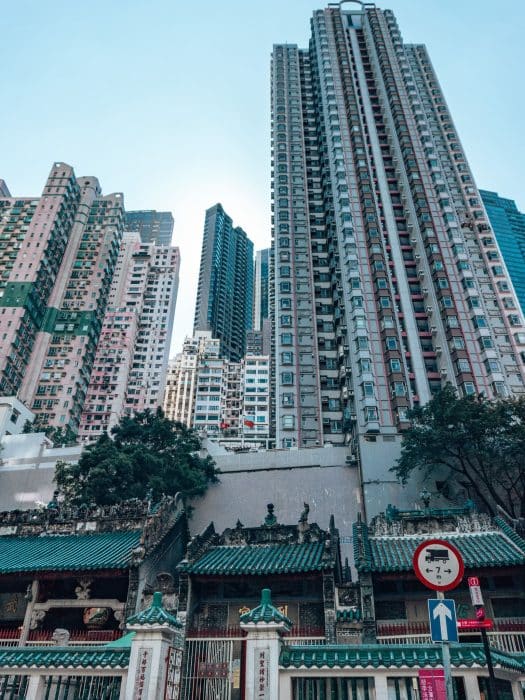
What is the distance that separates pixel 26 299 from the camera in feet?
312

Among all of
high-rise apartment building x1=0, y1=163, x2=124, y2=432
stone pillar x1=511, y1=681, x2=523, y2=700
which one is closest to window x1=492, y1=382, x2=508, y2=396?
stone pillar x1=511, y1=681, x2=523, y2=700

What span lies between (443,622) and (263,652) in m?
4.43

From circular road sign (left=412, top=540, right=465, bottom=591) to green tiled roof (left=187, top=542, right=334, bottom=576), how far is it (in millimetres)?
12366

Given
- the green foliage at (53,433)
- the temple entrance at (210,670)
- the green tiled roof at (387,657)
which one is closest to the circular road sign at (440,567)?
the green tiled roof at (387,657)

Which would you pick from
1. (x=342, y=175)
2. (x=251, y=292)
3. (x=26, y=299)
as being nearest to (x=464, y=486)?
(x=342, y=175)

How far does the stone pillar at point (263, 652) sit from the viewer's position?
1163 centimetres

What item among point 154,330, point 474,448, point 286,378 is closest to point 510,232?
point 154,330

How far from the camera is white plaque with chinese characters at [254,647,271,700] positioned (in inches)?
456

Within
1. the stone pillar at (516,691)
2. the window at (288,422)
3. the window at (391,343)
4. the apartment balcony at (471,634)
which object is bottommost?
the stone pillar at (516,691)

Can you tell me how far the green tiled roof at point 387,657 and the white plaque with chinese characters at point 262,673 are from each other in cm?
40

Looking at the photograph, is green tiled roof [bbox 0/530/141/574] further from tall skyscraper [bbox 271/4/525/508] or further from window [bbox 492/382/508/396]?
window [bbox 492/382/508/396]

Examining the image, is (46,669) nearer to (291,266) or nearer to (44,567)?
(44,567)

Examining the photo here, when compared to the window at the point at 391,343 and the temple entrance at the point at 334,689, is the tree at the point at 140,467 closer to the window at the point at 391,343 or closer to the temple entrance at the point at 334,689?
the window at the point at 391,343

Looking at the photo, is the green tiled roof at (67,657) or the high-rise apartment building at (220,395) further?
the high-rise apartment building at (220,395)
